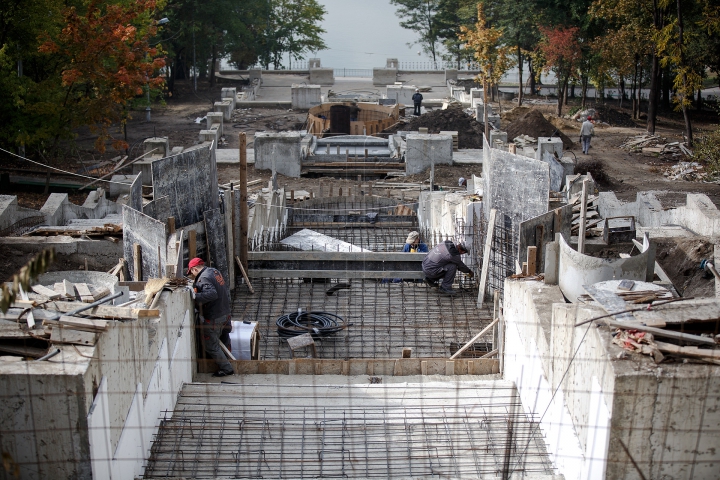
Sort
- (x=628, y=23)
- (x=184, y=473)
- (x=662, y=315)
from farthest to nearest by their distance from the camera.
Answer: (x=628, y=23) < (x=184, y=473) < (x=662, y=315)

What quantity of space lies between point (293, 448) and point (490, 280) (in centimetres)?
657

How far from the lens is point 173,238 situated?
39.1 feet

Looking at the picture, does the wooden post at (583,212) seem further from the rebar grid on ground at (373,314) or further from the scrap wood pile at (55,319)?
the scrap wood pile at (55,319)

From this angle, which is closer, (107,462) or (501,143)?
(107,462)

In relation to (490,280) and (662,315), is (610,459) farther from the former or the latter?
(490,280)

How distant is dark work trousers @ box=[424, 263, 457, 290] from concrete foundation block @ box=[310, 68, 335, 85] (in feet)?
93.3

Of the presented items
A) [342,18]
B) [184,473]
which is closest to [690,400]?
[184,473]

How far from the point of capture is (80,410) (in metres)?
6.50

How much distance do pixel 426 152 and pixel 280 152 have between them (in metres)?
4.14

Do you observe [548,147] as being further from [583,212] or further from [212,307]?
[212,307]

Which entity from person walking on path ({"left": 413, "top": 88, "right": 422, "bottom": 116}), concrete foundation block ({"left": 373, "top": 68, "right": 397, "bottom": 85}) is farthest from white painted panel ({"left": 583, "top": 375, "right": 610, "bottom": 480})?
concrete foundation block ({"left": 373, "top": 68, "right": 397, "bottom": 85})

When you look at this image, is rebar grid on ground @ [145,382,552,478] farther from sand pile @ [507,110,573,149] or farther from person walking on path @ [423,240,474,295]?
sand pile @ [507,110,573,149]

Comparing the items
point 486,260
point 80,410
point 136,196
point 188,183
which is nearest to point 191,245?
point 136,196

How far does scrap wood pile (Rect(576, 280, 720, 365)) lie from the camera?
6.76 metres
